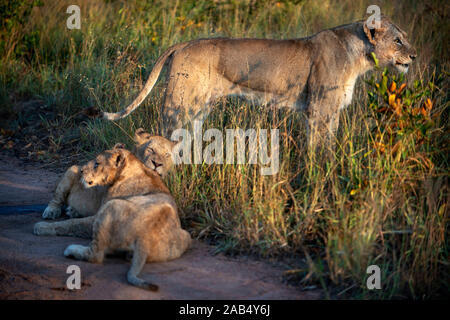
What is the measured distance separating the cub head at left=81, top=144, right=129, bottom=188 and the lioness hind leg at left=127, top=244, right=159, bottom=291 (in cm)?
112

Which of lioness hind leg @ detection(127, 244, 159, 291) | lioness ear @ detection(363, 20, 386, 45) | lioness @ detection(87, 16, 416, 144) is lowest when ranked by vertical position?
lioness hind leg @ detection(127, 244, 159, 291)

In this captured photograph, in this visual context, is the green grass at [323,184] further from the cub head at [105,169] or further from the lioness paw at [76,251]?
the lioness paw at [76,251]

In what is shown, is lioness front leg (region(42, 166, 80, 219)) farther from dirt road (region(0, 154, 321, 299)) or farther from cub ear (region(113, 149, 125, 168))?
cub ear (region(113, 149, 125, 168))

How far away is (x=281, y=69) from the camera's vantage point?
656 centimetres

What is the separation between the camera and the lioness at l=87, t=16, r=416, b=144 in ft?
20.6

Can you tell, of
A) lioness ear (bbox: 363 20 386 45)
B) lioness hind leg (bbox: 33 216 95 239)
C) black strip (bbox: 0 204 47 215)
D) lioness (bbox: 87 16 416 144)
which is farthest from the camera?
lioness ear (bbox: 363 20 386 45)

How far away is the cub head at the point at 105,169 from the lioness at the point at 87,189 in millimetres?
154

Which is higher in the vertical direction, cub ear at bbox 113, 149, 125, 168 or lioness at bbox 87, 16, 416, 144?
lioness at bbox 87, 16, 416, 144

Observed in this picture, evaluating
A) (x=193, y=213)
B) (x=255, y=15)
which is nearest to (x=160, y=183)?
(x=193, y=213)

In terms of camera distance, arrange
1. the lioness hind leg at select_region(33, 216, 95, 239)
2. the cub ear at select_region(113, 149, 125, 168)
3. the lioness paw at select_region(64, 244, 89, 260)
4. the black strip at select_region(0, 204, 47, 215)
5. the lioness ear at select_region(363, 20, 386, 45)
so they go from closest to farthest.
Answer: the lioness paw at select_region(64, 244, 89, 260), the lioness hind leg at select_region(33, 216, 95, 239), the cub ear at select_region(113, 149, 125, 168), the black strip at select_region(0, 204, 47, 215), the lioness ear at select_region(363, 20, 386, 45)

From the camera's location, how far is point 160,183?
5.34 metres

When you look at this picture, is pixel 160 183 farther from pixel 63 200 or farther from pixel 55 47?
pixel 55 47

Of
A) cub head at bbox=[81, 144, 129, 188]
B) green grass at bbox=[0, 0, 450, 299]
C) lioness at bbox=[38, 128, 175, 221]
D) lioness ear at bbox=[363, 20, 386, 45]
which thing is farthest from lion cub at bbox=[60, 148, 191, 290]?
lioness ear at bbox=[363, 20, 386, 45]

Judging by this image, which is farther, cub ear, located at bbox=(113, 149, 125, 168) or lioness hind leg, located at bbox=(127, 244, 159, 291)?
cub ear, located at bbox=(113, 149, 125, 168)
